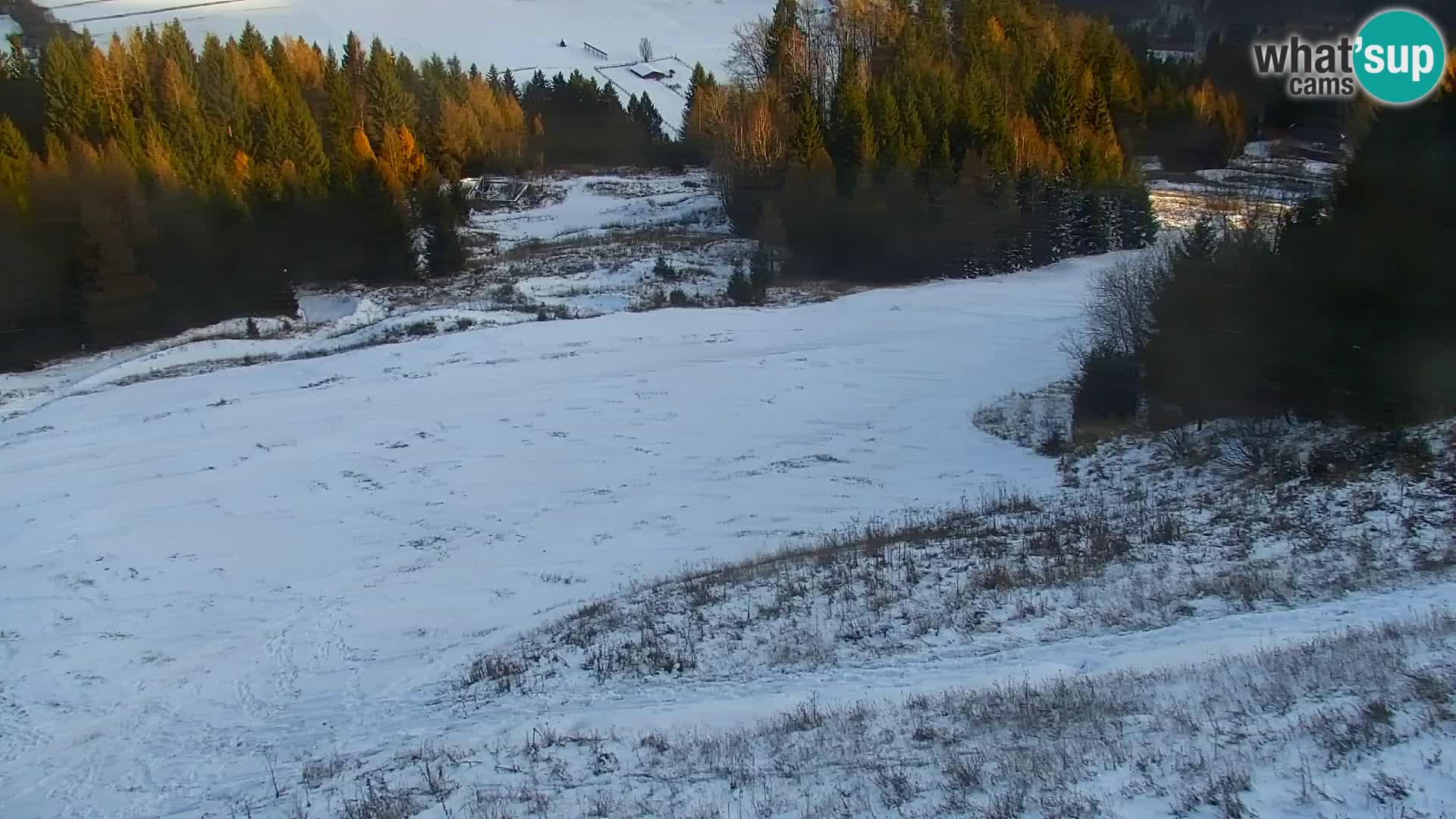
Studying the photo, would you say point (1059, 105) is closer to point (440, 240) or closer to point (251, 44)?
point (440, 240)

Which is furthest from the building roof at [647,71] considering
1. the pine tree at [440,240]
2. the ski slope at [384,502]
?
the ski slope at [384,502]

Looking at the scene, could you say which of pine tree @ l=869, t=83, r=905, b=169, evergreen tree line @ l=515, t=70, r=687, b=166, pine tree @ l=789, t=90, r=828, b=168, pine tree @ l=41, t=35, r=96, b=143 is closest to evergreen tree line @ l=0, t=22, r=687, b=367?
pine tree @ l=41, t=35, r=96, b=143

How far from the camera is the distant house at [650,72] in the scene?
101m

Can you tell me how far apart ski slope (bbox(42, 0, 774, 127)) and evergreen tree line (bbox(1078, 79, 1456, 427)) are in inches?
3041

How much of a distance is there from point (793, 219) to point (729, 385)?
20.4 meters

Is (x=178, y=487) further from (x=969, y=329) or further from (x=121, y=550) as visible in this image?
(x=969, y=329)

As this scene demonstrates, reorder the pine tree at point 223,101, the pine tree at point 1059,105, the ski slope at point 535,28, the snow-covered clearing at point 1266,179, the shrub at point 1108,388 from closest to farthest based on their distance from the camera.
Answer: the snow-covered clearing at point 1266,179 → the shrub at point 1108,388 → the pine tree at point 1059,105 → the pine tree at point 223,101 → the ski slope at point 535,28

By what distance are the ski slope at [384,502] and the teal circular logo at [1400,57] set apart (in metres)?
8.03

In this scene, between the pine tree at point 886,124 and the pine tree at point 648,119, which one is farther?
the pine tree at point 648,119

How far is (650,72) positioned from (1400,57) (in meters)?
93.6

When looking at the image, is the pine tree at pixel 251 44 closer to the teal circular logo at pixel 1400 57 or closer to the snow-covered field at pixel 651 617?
the snow-covered field at pixel 651 617

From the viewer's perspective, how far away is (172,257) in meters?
38.4

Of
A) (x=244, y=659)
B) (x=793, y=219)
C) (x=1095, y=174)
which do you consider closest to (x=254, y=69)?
(x=793, y=219)

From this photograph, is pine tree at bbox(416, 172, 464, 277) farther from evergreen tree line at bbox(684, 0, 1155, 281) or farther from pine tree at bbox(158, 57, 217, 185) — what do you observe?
evergreen tree line at bbox(684, 0, 1155, 281)
